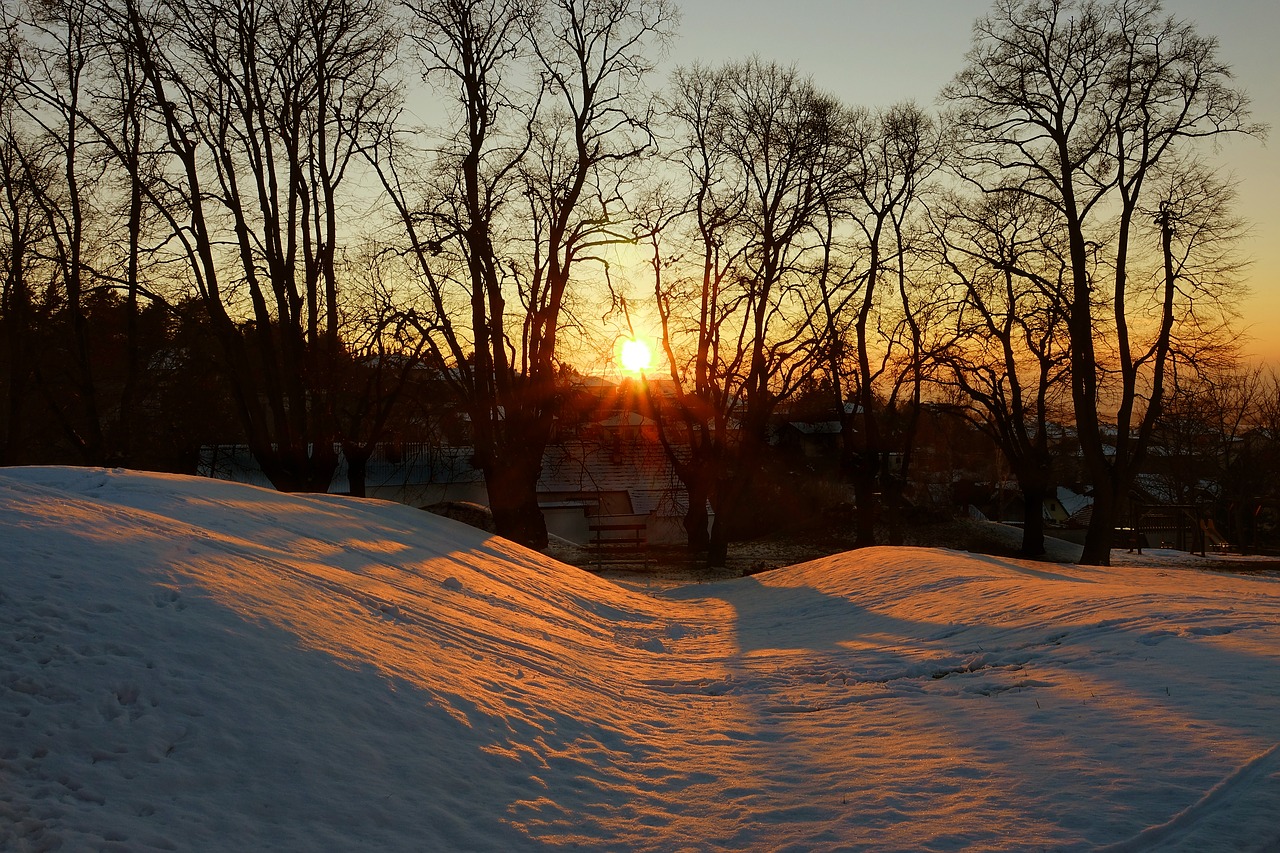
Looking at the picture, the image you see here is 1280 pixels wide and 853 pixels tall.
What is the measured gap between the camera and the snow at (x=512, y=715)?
14.4 ft

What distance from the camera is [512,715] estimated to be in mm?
6629

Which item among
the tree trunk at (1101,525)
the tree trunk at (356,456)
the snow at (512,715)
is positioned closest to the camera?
the snow at (512,715)

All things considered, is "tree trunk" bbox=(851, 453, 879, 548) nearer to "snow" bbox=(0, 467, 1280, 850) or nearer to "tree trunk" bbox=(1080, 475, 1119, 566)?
"tree trunk" bbox=(1080, 475, 1119, 566)

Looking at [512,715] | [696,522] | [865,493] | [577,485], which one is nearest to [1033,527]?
[865,493]

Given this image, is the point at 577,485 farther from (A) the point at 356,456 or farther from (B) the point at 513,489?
(A) the point at 356,456

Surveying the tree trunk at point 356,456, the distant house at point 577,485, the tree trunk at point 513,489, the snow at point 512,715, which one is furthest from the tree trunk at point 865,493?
the snow at point 512,715

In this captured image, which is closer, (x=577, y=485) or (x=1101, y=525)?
(x=1101, y=525)

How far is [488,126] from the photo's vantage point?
72.1 feet

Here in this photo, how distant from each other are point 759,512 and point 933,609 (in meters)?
27.0

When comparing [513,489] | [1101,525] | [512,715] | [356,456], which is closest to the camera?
[512,715]

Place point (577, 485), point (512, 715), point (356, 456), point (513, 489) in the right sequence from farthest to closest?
point (577, 485) < point (356, 456) < point (513, 489) < point (512, 715)

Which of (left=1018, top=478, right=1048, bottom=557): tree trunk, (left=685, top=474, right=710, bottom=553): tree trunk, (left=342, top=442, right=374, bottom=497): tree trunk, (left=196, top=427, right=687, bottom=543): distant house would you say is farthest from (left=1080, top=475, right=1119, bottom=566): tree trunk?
(left=342, top=442, right=374, bottom=497): tree trunk

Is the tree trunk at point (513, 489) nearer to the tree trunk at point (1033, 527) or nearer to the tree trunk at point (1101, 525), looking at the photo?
the tree trunk at point (1101, 525)

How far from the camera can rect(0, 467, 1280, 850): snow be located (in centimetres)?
439
